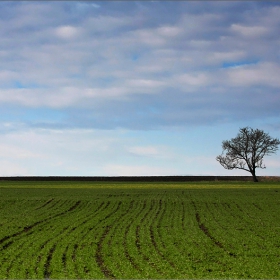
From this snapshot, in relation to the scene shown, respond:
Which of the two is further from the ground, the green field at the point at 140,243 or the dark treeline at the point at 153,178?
the dark treeline at the point at 153,178

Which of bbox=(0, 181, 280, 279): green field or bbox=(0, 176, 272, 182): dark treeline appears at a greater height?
bbox=(0, 176, 272, 182): dark treeline

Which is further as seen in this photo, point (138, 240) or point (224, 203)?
point (224, 203)

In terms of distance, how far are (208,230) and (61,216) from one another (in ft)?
45.3

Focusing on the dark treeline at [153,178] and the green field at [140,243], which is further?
the dark treeline at [153,178]

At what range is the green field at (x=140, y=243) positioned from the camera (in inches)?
750

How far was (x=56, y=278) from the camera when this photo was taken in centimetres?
1769

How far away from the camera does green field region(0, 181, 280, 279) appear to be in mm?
19062

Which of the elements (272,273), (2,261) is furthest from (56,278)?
(272,273)

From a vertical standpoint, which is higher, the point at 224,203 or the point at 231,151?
the point at 231,151

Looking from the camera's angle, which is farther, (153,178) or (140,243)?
(153,178)

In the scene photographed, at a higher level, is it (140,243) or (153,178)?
(153,178)

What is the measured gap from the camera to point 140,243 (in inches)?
977

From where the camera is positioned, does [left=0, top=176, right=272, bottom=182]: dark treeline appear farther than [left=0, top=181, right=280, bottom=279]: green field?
Yes

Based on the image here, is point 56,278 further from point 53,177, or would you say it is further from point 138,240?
point 53,177
